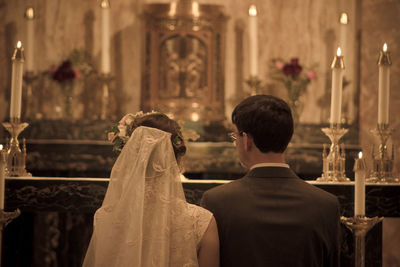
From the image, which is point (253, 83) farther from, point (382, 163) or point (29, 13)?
point (29, 13)

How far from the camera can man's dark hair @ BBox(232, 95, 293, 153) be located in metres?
1.89

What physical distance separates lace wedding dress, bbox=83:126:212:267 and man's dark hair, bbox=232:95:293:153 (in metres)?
0.37

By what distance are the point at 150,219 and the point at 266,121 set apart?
2.20ft

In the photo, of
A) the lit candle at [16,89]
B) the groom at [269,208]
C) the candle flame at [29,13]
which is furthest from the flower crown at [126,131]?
the candle flame at [29,13]

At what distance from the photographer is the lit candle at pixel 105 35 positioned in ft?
19.2

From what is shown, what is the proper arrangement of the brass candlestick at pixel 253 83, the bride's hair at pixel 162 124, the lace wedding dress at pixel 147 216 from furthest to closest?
the brass candlestick at pixel 253 83
the bride's hair at pixel 162 124
the lace wedding dress at pixel 147 216

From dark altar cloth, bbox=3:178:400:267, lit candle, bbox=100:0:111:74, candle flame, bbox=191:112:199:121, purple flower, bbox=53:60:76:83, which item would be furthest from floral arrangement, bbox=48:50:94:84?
dark altar cloth, bbox=3:178:400:267

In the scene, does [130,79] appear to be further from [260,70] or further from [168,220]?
[168,220]

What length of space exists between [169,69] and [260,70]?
1138mm

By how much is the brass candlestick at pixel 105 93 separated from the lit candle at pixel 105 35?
7 cm

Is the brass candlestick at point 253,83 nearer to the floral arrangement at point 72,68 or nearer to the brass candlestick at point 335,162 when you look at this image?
the floral arrangement at point 72,68

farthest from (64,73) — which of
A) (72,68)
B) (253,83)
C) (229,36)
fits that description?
(253,83)

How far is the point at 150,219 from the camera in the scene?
2146 millimetres

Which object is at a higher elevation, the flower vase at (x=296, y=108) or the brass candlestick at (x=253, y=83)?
the brass candlestick at (x=253, y=83)
